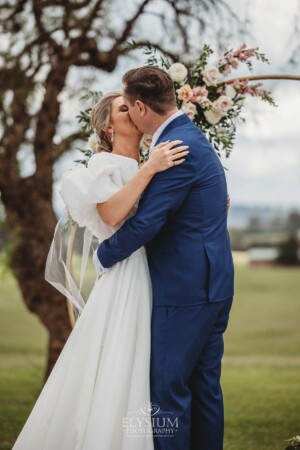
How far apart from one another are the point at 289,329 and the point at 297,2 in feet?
50.2

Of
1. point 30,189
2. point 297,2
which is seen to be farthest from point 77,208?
point 30,189

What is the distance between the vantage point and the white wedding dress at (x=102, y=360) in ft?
8.87

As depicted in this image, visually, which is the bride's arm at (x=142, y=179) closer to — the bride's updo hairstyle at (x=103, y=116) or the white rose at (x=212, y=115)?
the bride's updo hairstyle at (x=103, y=116)

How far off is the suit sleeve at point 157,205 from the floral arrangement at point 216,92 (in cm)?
102

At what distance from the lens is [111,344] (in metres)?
2.78

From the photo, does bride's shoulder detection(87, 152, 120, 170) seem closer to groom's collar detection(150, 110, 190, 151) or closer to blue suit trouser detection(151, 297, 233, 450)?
groom's collar detection(150, 110, 190, 151)

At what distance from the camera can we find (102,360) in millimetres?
2797

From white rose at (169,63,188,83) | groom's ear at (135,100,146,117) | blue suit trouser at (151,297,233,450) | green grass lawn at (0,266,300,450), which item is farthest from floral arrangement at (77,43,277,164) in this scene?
green grass lawn at (0,266,300,450)

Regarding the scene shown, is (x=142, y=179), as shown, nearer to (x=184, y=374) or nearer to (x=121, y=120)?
(x=121, y=120)

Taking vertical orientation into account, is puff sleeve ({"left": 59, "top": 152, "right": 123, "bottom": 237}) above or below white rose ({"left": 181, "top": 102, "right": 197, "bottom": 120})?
below

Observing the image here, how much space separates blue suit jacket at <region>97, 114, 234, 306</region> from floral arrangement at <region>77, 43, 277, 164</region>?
0.89m

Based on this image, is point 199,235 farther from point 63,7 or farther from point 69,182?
point 63,7

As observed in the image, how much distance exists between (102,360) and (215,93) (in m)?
1.67

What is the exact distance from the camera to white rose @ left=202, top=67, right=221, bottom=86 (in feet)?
12.0
